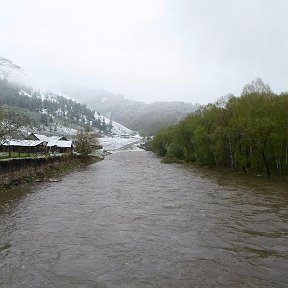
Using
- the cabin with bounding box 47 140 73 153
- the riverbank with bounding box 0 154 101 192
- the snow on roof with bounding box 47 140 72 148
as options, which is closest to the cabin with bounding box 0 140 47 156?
the cabin with bounding box 47 140 73 153

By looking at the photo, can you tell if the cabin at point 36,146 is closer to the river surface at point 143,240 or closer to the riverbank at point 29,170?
the riverbank at point 29,170

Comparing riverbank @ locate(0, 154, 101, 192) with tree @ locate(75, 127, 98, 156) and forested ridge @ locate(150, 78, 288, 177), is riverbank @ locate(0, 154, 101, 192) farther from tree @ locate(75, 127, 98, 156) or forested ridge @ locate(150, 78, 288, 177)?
forested ridge @ locate(150, 78, 288, 177)

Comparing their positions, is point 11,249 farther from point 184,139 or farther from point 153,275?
point 184,139

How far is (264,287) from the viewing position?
15.0m

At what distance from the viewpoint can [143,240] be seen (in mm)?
21766

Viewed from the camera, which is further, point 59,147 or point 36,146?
point 59,147

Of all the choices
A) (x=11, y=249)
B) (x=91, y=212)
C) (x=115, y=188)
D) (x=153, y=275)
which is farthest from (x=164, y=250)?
(x=115, y=188)

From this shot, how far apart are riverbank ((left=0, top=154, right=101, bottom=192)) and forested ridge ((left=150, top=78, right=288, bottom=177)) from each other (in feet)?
99.6

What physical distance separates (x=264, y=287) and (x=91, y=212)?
17.6m

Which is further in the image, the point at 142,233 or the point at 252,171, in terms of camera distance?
the point at 252,171

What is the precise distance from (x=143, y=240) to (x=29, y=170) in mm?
35213

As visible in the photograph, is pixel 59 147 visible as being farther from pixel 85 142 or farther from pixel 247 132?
pixel 247 132

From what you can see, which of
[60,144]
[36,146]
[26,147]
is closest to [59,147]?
[60,144]

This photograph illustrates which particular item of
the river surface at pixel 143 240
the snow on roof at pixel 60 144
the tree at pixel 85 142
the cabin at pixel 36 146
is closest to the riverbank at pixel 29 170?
the river surface at pixel 143 240
